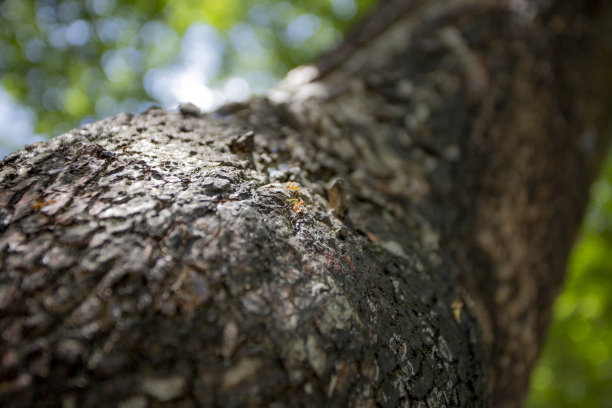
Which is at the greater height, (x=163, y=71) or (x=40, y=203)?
(x=163, y=71)

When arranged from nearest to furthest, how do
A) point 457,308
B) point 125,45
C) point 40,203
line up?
point 40,203 < point 457,308 < point 125,45

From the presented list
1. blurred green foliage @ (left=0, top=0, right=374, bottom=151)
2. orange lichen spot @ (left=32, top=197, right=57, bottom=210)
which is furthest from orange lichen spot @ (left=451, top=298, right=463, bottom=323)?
blurred green foliage @ (left=0, top=0, right=374, bottom=151)

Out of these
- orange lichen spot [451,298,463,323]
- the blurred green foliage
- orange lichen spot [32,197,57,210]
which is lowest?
orange lichen spot [451,298,463,323]

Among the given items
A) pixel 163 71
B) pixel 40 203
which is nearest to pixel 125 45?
pixel 163 71

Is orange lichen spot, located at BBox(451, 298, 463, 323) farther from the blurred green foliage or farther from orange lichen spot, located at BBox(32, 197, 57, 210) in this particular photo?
the blurred green foliage

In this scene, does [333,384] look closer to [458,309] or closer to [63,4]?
[458,309]

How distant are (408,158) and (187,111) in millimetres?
751

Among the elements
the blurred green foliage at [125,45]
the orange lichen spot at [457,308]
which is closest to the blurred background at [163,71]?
the blurred green foliage at [125,45]

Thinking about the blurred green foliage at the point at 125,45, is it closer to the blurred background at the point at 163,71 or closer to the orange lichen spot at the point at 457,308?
the blurred background at the point at 163,71

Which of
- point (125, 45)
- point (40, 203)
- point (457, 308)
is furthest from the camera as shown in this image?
point (125, 45)

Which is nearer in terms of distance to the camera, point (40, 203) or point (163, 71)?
point (40, 203)

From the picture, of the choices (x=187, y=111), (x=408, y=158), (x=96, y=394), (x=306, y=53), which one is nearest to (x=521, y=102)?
(x=408, y=158)

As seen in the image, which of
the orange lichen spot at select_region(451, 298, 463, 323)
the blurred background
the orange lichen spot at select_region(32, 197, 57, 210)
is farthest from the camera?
the blurred background

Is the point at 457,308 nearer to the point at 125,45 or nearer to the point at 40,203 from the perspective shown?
the point at 40,203
